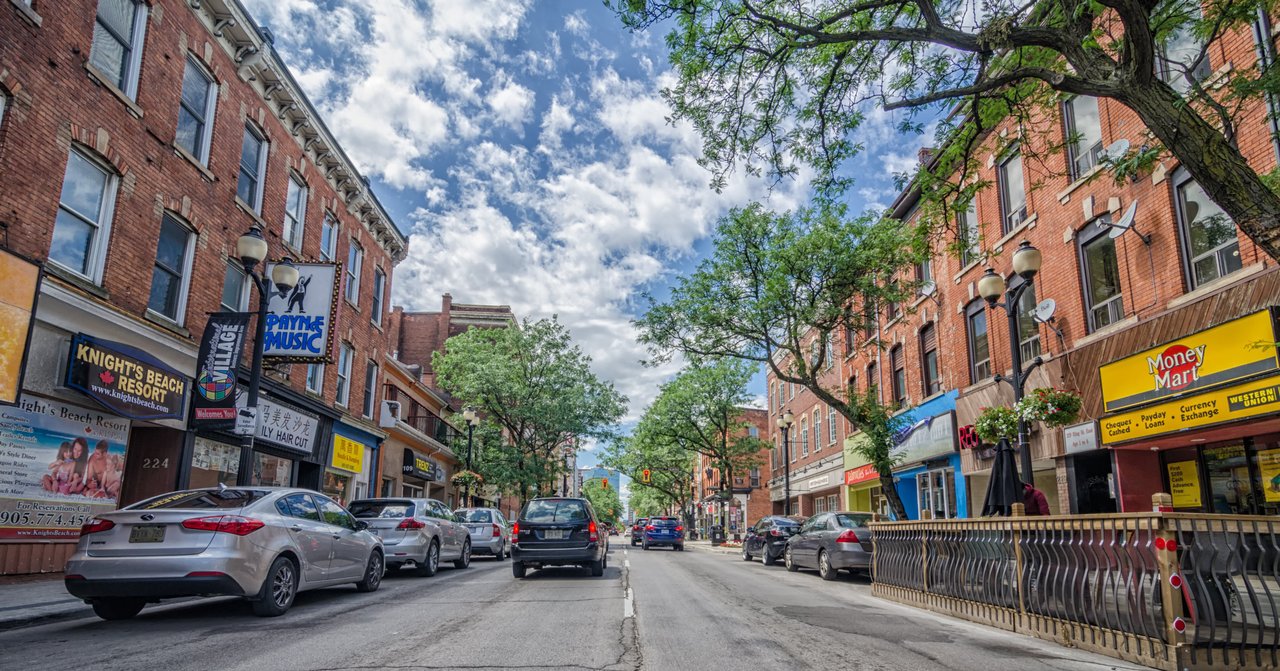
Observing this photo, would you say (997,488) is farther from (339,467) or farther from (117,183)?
(339,467)

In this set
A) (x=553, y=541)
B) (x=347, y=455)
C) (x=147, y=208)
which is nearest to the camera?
(x=147, y=208)

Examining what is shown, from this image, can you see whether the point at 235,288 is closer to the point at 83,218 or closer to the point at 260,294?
the point at 83,218

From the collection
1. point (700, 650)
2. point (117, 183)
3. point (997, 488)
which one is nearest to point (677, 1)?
point (700, 650)

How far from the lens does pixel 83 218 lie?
463 inches

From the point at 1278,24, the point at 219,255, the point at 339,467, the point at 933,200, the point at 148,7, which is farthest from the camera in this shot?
the point at 339,467

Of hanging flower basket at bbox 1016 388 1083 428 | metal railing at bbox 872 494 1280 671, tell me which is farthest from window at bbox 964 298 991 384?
metal railing at bbox 872 494 1280 671

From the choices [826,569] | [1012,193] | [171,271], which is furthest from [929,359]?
[171,271]

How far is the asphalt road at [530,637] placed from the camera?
230 inches

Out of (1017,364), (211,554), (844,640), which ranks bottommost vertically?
(844,640)

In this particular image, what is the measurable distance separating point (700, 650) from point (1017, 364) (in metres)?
8.02

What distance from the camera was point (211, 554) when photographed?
295 inches

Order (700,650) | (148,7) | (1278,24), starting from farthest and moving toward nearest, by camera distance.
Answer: (148,7) → (1278,24) → (700,650)

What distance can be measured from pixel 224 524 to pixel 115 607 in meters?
1.46

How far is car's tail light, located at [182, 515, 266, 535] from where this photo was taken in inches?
300
